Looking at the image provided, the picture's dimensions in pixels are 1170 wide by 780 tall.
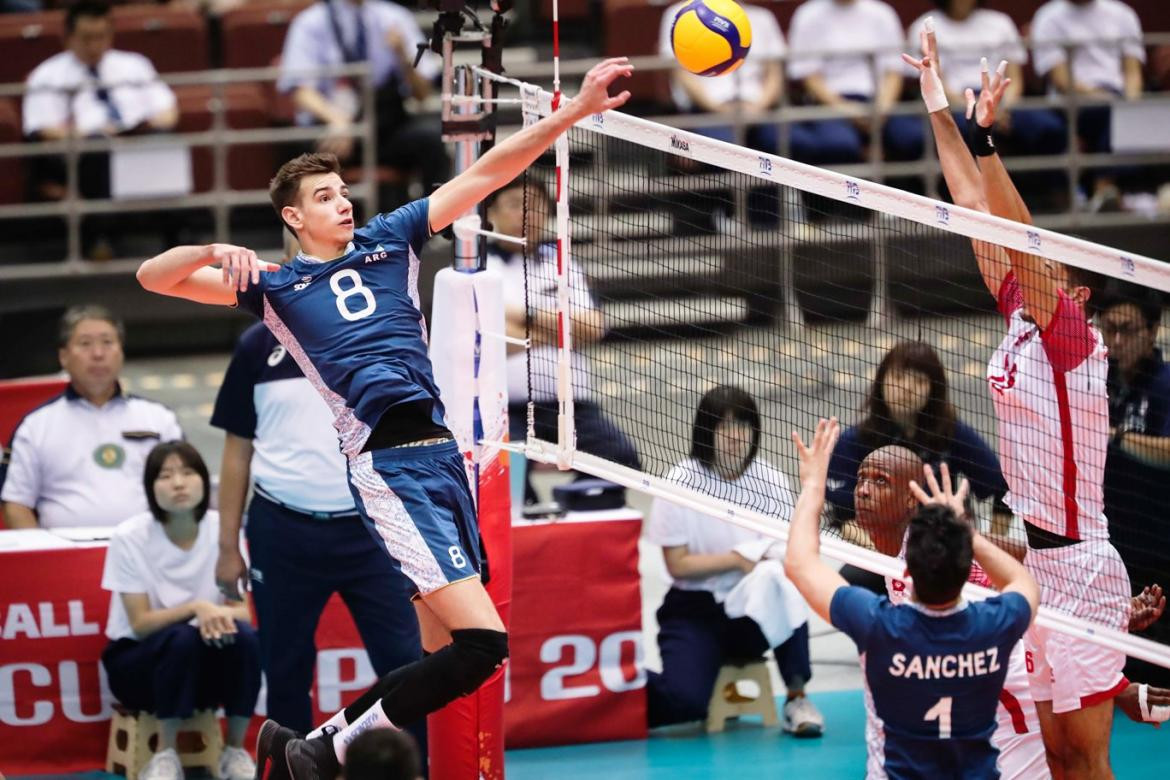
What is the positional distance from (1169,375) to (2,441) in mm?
6372

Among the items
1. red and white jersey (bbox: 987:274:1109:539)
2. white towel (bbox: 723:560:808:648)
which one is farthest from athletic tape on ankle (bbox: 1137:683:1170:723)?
white towel (bbox: 723:560:808:648)

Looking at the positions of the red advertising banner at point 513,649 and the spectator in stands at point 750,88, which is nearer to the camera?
the red advertising banner at point 513,649

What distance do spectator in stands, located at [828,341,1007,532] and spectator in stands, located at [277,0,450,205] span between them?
603 cm

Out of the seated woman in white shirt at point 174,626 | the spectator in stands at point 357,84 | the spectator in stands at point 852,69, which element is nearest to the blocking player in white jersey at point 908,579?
the seated woman in white shirt at point 174,626

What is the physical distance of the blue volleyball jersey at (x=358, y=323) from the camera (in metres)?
5.91

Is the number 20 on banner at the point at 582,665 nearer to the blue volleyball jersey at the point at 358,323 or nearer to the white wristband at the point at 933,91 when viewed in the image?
the blue volleyball jersey at the point at 358,323

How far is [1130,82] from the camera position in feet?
44.3

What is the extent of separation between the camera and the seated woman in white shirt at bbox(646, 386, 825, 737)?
775cm

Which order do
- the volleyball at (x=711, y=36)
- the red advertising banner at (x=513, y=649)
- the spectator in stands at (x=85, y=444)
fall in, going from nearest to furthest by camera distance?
the volleyball at (x=711, y=36) < the red advertising banner at (x=513, y=649) < the spectator in stands at (x=85, y=444)

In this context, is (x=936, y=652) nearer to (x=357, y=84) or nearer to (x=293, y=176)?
(x=293, y=176)

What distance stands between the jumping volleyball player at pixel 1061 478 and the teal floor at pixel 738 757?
1325 mm

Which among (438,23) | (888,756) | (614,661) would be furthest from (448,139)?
(888,756)

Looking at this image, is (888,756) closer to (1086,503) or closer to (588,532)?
(1086,503)

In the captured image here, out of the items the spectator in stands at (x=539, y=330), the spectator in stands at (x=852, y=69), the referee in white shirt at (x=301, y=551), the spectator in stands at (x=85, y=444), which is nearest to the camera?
the referee in white shirt at (x=301, y=551)
